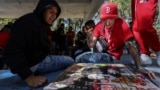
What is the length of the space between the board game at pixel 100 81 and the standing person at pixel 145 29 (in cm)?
115

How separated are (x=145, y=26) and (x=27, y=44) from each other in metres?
1.81

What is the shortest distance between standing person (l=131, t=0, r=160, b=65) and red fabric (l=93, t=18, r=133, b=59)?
8.6 inches

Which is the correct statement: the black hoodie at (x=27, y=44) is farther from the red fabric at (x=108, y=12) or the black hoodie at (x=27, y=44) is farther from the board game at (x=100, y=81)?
the red fabric at (x=108, y=12)

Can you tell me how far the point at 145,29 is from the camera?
4.36 meters

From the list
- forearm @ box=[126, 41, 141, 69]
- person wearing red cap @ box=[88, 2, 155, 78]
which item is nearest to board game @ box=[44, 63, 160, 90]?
forearm @ box=[126, 41, 141, 69]

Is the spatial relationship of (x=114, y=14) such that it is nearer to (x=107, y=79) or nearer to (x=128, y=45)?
(x=128, y=45)

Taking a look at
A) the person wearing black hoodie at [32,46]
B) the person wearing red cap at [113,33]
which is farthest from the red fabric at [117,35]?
the person wearing black hoodie at [32,46]

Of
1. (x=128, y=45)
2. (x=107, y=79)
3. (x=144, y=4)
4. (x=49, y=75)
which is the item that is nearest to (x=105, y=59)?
(x=128, y=45)

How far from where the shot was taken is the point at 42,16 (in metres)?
3.25

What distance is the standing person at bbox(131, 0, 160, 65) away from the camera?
4242 millimetres

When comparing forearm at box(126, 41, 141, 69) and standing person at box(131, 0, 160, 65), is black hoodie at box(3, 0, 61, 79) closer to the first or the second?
forearm at box(126, 41, 141, 69)

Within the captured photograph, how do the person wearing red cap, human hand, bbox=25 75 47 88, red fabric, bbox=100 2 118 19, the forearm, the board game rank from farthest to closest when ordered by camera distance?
the person wearing red cap < red fabric, bbox=100 2 118 19 < the forearm < human hand, bbox=25 75 47 88 < the board game

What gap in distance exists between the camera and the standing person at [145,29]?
4242 mm

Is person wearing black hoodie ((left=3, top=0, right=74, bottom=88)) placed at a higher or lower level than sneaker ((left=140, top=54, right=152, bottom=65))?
higher
